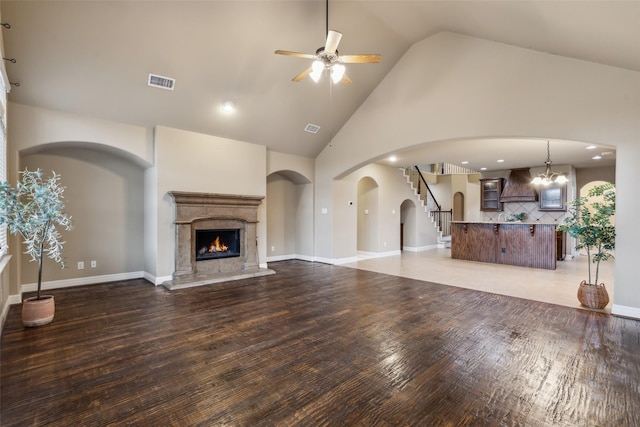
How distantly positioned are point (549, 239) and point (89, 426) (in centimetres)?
861

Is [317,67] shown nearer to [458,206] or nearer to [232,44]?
[232,44]

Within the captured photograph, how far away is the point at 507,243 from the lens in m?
7.64

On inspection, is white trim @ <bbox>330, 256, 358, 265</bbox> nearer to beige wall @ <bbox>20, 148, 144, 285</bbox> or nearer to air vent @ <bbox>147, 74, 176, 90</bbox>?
beige wall @ <bbox>20, 148, 144, 285</bbox>

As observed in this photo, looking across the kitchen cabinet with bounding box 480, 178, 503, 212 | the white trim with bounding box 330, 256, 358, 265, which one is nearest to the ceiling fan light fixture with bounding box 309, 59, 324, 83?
the white trim with bounding box 330, 256, 358, 265

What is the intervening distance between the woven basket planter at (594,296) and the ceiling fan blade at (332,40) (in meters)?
4.62

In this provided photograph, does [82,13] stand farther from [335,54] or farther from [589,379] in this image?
[589,379]

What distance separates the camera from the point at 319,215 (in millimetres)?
7824

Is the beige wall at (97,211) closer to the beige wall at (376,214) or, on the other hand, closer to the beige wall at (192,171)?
the beige wall at (192,171)

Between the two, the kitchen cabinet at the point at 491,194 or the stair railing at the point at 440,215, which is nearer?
the kitchen cabinet at the point at 491,194

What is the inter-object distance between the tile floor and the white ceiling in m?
2.84

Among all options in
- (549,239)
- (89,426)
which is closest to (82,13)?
(89,426)

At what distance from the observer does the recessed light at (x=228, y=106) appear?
533 cm

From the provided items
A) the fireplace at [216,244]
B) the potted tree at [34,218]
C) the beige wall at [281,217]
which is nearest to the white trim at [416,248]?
the beige wall at [281,217]

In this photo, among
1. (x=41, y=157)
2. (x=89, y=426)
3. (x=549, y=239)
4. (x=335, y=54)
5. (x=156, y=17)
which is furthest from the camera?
(x=549, y=239)
